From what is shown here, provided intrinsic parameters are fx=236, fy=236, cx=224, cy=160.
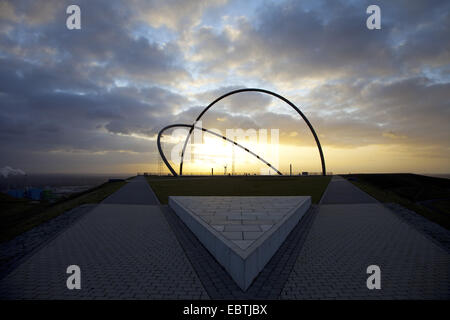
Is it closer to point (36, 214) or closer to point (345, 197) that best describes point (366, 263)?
point (345, 197)

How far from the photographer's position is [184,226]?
8.78 meters

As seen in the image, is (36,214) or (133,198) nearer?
(133,198)

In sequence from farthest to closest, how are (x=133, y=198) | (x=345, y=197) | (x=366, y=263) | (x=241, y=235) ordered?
(x=133, y=198)
(x=345, y=197)
(x=241, y=235)
(x=366, y=263)

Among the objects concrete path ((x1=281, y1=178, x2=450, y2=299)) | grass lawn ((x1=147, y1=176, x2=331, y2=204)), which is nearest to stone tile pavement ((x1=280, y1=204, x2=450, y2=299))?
concrete path ((x1=281, y1=178, x2=450, y2=299))

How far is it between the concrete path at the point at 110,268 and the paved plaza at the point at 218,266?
0.7 inches

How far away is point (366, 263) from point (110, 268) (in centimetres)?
563

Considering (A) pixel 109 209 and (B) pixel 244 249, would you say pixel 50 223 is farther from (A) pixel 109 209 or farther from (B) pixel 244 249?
(B) pixel 244 249

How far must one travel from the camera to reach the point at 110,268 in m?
5.06

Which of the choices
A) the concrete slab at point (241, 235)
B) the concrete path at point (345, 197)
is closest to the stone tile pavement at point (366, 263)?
the concrete slab at point (241, 235)

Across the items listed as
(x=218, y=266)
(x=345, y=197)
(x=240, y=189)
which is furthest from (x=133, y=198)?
(x=345, y=197)

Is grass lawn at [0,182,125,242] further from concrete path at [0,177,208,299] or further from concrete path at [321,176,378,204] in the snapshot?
concrete path at [321,176,378,204]

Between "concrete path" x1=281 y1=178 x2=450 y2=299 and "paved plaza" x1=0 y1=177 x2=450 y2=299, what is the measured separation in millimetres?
18
